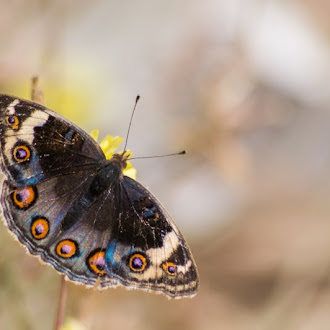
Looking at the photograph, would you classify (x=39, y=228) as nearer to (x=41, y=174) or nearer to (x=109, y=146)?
(x=41, y=174)

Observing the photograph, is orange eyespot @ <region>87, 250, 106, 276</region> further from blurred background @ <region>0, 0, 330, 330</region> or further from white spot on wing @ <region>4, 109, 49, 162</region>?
blurred background @ <region>0, 0, 330, 330</region>

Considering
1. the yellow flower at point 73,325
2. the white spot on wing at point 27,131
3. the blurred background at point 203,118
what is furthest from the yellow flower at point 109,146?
the blurred background at point 203,118

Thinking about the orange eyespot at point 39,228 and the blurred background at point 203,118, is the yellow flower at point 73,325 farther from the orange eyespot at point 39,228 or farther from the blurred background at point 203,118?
the blurred background at point 203,118

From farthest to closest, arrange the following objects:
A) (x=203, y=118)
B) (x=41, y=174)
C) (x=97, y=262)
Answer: (x=203, y=118)
(x=41, y=174)
(x=97, y=262)

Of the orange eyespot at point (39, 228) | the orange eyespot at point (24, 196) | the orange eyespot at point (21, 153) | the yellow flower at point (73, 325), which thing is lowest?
the yellow flower at point (73, 325)

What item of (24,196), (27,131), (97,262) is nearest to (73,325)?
(97,262)

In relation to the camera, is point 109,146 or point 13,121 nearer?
point 13,121
